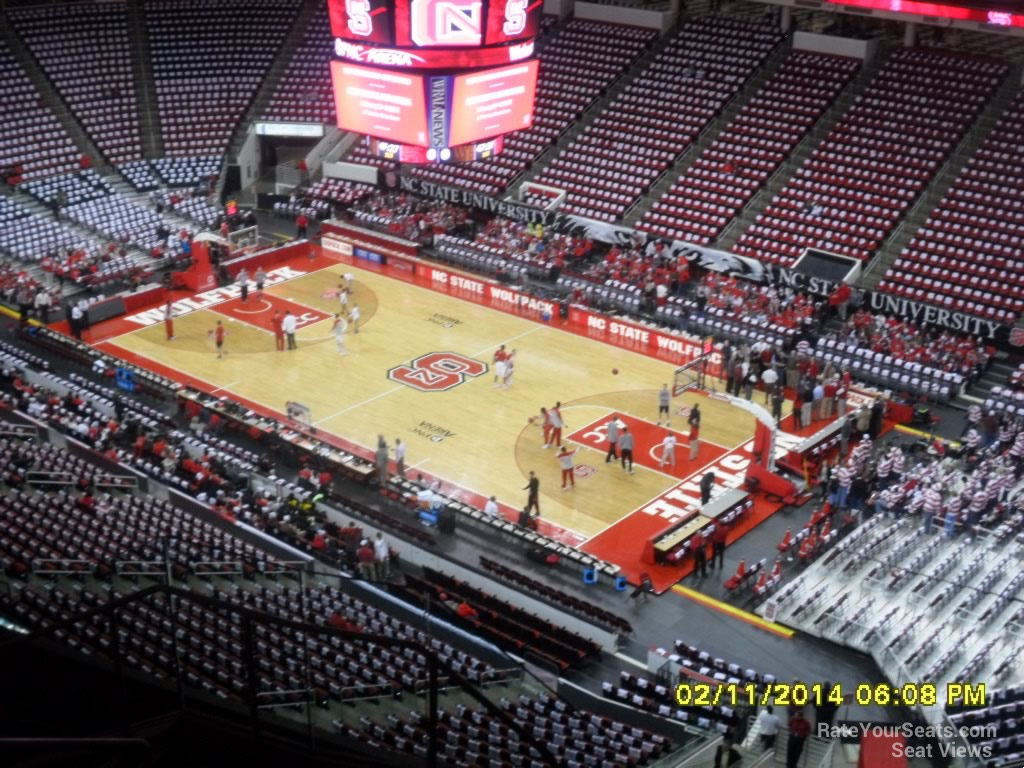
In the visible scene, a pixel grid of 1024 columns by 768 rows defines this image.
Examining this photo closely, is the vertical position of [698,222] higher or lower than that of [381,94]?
lower

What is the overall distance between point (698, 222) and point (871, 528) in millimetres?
17443

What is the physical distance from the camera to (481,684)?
19031 mm

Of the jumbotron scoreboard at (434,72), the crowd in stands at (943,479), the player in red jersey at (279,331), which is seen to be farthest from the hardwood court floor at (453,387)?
the jumbotron scoreboard at (434,72)

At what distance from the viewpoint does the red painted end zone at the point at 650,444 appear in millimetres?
29672

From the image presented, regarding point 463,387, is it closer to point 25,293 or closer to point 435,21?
point 435,21

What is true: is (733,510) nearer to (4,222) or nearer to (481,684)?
(481,684)

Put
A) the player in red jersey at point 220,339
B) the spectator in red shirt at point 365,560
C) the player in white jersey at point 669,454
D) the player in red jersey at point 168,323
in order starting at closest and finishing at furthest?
the spectator in red shirt at point 365,560 < the player in white jersey at point 669,454 < the player in red jersey at point 220,339 < the player in red jersey at point 168,323

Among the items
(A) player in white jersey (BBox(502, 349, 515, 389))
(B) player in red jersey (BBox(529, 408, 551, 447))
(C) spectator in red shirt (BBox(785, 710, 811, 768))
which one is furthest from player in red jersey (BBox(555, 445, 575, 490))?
(C) spectator in red shirt (BBox(785, 710, 811, 768))

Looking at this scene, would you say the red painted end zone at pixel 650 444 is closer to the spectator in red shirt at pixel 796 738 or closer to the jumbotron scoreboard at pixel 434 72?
the jumbotron scoreboard at pixel 434 72

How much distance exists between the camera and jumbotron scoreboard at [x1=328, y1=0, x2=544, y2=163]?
30.6 metres

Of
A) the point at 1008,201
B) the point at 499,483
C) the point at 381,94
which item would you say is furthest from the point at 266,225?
the point at 1008,201

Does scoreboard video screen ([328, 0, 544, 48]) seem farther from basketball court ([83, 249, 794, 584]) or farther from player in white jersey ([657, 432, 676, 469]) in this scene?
player in white jersey ([657, 432, 676, 469])

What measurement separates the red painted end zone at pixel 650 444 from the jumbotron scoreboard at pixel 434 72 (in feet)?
26.2

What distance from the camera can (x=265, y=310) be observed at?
38.7 meters
